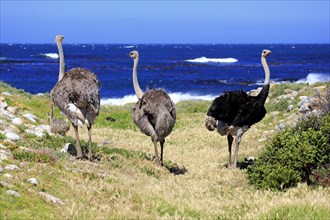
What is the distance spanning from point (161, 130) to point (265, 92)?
292cm

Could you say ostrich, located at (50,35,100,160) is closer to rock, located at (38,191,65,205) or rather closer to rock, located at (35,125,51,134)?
rock, located at (35,125,51,134)

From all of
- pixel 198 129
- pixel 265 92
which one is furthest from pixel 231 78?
pixel 265 92

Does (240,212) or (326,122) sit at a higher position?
(326,122)

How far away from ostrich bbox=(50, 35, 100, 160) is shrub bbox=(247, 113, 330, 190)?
3690mm

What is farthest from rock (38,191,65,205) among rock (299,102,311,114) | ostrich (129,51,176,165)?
rock (299,102,311,114)

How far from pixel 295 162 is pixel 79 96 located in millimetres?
4817

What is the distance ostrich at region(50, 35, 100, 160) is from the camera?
504 inches

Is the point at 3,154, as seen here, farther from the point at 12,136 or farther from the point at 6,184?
the point at 12,136

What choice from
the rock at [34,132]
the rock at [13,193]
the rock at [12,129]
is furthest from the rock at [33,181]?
the rock at [34,132]

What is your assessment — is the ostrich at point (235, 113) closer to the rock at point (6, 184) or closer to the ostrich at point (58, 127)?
the ostrich at point (58, 127)

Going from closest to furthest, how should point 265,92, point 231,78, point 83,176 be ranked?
1. point 83,176
2. point 265,92
3. point 231,78

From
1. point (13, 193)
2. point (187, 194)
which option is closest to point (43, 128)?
point (187, 194)

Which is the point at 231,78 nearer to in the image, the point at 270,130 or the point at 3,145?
the point at 270,130

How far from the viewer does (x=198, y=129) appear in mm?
22297
